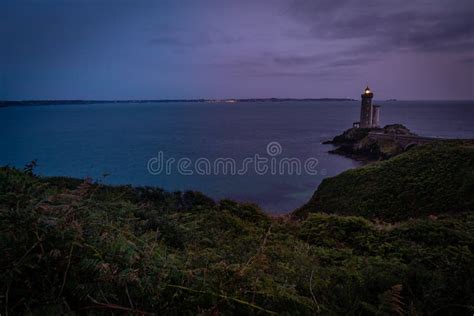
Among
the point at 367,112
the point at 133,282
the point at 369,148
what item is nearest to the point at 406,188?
the point at 133,282

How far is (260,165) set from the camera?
47188mm

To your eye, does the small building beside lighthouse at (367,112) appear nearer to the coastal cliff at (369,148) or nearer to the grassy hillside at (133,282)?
the coastal cliff at (369,148)

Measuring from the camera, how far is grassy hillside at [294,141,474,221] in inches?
628

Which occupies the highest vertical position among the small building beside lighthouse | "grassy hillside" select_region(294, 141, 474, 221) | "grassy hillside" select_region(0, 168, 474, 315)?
the small building beside lighthouse

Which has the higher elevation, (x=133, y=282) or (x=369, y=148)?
(x=133, y=282)

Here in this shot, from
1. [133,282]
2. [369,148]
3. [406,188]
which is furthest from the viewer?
[369,148]

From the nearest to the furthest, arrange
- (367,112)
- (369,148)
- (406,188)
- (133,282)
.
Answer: (133,282)
(406,188)
(369,148)
(367,112)

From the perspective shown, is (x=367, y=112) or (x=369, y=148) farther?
(x=367, y=112)

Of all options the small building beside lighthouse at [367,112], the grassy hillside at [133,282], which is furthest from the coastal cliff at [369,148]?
the grassy hillside at [133,282]

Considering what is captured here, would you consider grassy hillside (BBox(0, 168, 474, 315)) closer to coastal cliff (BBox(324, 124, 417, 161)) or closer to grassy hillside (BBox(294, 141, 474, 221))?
grassy hillside (BBox(294, 141, 474, 221))

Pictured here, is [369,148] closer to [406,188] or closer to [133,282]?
[406,188]

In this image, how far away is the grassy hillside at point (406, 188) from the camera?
15945mm

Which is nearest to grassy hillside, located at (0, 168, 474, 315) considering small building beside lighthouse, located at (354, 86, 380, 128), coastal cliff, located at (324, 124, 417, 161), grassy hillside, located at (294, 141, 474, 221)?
grassy hillside, located at (294, 141, 474, 221)

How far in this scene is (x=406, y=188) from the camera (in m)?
18.7
